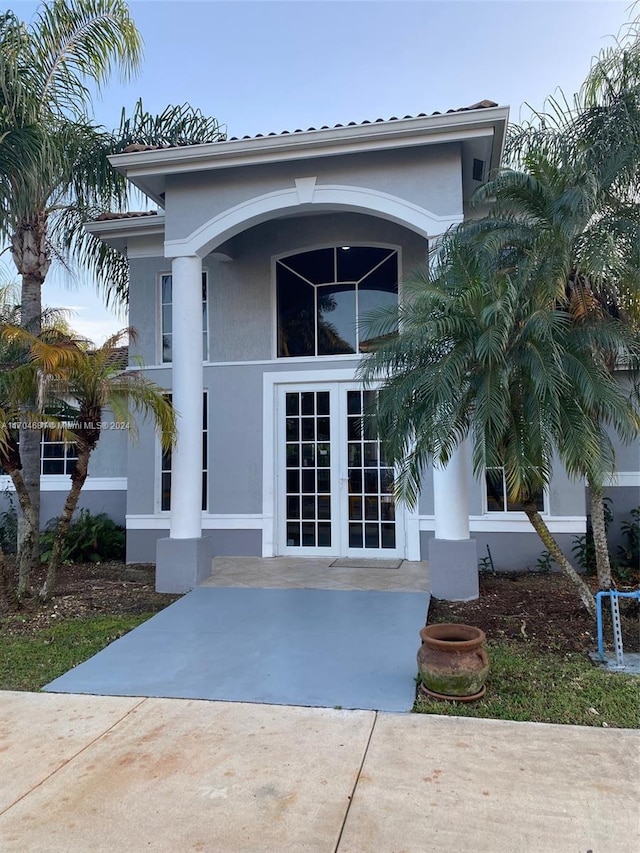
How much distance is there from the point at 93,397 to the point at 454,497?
172 inches

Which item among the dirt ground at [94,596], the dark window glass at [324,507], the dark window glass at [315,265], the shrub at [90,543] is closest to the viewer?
the dirt ground at [94,596]

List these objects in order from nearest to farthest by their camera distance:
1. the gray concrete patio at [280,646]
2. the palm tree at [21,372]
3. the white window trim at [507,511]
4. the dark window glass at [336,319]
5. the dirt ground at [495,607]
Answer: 1. the gray concrete patio at [280,646]
2. the dirt ground at [495,607]
3. the palm tree at [21,372]
4. the white window trim at [507,511]
5. the dark window glass at [336,319]

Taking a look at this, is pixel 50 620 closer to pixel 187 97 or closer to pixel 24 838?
pixel 24 838

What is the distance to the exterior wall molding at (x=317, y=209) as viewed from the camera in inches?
298

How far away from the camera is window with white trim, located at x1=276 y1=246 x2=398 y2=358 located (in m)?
9.65

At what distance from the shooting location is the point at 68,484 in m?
12.0

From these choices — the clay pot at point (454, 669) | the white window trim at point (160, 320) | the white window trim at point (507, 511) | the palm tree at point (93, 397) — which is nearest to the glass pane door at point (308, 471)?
the white window trim at point (160, 320)

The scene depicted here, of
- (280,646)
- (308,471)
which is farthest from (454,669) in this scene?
(308,471)

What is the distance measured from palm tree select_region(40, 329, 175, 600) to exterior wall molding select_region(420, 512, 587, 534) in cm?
448

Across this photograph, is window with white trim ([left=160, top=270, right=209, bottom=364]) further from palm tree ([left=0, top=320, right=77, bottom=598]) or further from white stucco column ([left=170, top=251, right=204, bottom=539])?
palm tree ([left=0, top=320, right=77, bottom=598])

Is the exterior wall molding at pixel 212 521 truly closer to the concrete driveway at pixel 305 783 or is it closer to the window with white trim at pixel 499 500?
the window with white trim at pixel 499 500

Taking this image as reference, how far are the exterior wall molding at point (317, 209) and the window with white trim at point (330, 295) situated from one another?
5.46 feet

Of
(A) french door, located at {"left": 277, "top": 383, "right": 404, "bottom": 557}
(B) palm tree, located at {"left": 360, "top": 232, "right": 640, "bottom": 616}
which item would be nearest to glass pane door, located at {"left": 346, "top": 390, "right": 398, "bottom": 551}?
(A) french door, located at {"left": 277, "top": 383, "right": 404, "bottom": 557}

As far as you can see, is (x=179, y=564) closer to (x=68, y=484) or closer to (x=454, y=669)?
(x=454, y=669)
